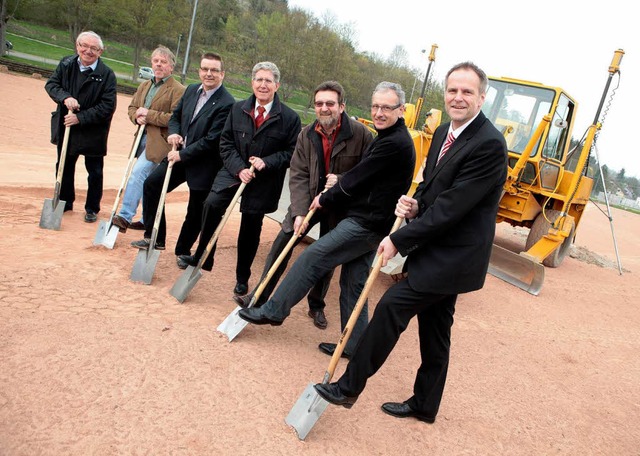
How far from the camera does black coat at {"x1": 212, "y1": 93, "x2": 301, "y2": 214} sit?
175 inches

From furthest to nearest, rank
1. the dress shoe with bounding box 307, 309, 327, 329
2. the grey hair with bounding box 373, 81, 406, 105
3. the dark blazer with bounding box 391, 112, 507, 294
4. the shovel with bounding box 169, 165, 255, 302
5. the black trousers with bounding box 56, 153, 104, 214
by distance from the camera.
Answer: the black trousers with bounding box 56, 153, 104, 214 → the dress shoe with bounding box 307, 309, 327, 329 → the shovel with bounding box 169, 165, 255, 302 → the grey hair with bounding box 373, 81, 406, 105 → the dark blazer with bounding box 391, 112, 507, 294

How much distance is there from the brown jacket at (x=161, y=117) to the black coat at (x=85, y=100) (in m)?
0.42

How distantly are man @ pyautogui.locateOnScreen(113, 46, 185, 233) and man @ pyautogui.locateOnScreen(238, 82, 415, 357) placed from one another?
7.97 feet

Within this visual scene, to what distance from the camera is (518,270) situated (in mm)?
7586

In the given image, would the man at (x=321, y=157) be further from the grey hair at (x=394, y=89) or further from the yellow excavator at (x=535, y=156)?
the yellow excavator at (x=535, y=156)

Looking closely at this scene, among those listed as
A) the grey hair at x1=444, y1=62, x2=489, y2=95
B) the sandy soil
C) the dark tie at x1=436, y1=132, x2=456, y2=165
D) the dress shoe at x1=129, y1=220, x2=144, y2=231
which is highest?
the grey hair at x1=444, y1=62, x2=489, y2=95

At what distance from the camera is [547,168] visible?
9.09 meters

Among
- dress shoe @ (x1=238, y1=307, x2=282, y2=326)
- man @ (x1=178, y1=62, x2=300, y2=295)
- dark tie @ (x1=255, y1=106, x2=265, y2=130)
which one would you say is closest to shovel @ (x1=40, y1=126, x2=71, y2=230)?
man @ (x1=178, y1=62, x2=300, y2=295)

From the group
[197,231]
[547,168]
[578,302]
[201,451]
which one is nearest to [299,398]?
[201,451]

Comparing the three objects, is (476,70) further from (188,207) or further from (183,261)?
(183,261)

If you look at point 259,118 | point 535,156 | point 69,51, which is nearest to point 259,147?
point 259,118

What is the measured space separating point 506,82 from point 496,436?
730 centimetres

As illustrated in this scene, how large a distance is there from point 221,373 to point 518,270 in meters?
5.56

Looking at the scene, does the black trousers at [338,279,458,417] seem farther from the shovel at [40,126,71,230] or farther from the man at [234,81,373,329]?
the shovel at [40,126,71,230]
